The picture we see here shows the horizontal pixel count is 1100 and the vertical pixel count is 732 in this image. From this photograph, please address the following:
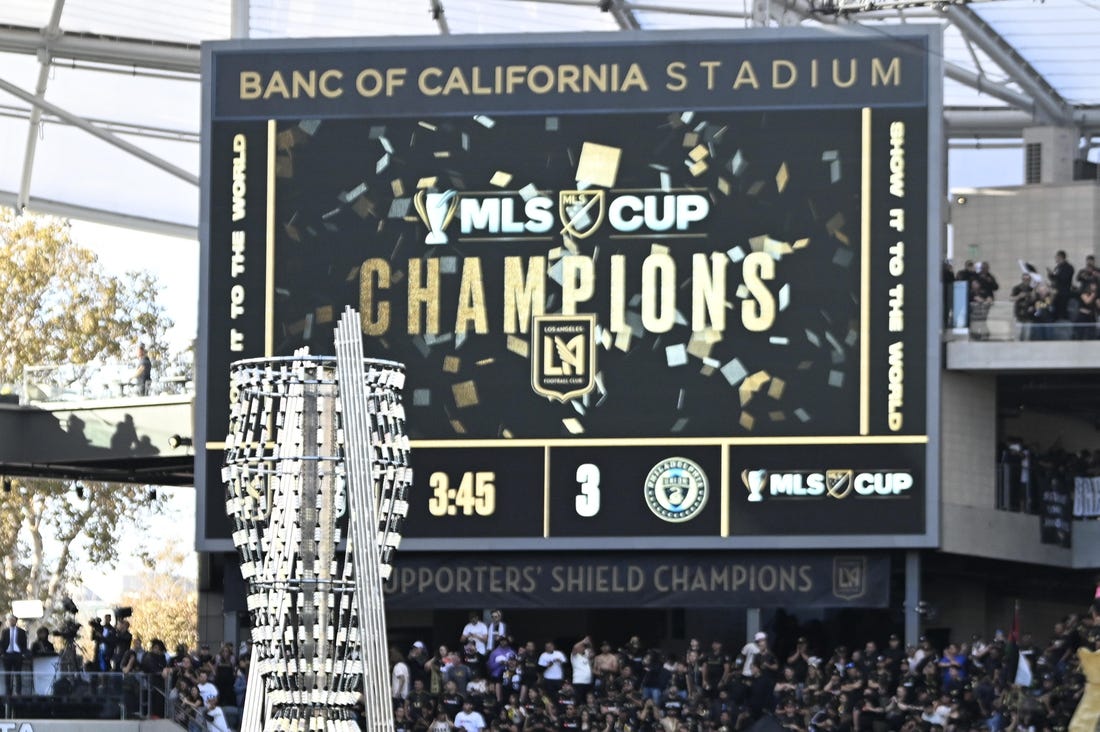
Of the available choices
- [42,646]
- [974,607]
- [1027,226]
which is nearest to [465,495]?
[42,646]

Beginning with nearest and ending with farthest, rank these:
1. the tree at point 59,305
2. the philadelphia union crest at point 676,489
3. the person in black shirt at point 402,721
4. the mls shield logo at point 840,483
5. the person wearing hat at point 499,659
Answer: the person in black shirt at point 402,721 → the person wearing hat at point 499,659 → the mls shield logo at point 840,483 → the philadelphia union crest at point 676,489 → the tree at point 59,305

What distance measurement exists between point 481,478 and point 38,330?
28.5 metres

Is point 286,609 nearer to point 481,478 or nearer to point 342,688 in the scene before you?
point 342,688

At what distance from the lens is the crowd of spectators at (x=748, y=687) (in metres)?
32.5

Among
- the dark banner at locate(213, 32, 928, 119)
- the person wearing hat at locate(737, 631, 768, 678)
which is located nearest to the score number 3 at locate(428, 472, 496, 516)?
the person wearing hat at locate(737, 631, 768, 678)

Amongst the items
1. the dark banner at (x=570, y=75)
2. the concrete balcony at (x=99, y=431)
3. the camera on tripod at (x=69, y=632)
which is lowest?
the camera on tripod at (x=69, y=632)

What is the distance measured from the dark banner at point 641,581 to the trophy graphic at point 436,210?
14.4 ft

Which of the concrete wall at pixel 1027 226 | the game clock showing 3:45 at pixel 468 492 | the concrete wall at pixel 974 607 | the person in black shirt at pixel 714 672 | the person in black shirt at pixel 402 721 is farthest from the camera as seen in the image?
the concrete wall at pixel 1027 226

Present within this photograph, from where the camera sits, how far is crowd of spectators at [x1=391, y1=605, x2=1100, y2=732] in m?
32.5

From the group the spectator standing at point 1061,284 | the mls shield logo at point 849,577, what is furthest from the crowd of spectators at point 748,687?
the spectator standing at point 1061,284

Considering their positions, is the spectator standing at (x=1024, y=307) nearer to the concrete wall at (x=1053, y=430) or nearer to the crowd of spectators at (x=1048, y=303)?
the crowd of spectators at (x=1048, y=303)

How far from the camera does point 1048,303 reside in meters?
37.1

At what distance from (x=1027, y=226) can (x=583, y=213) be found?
28.6 feet

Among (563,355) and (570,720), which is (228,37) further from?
(570,720)
